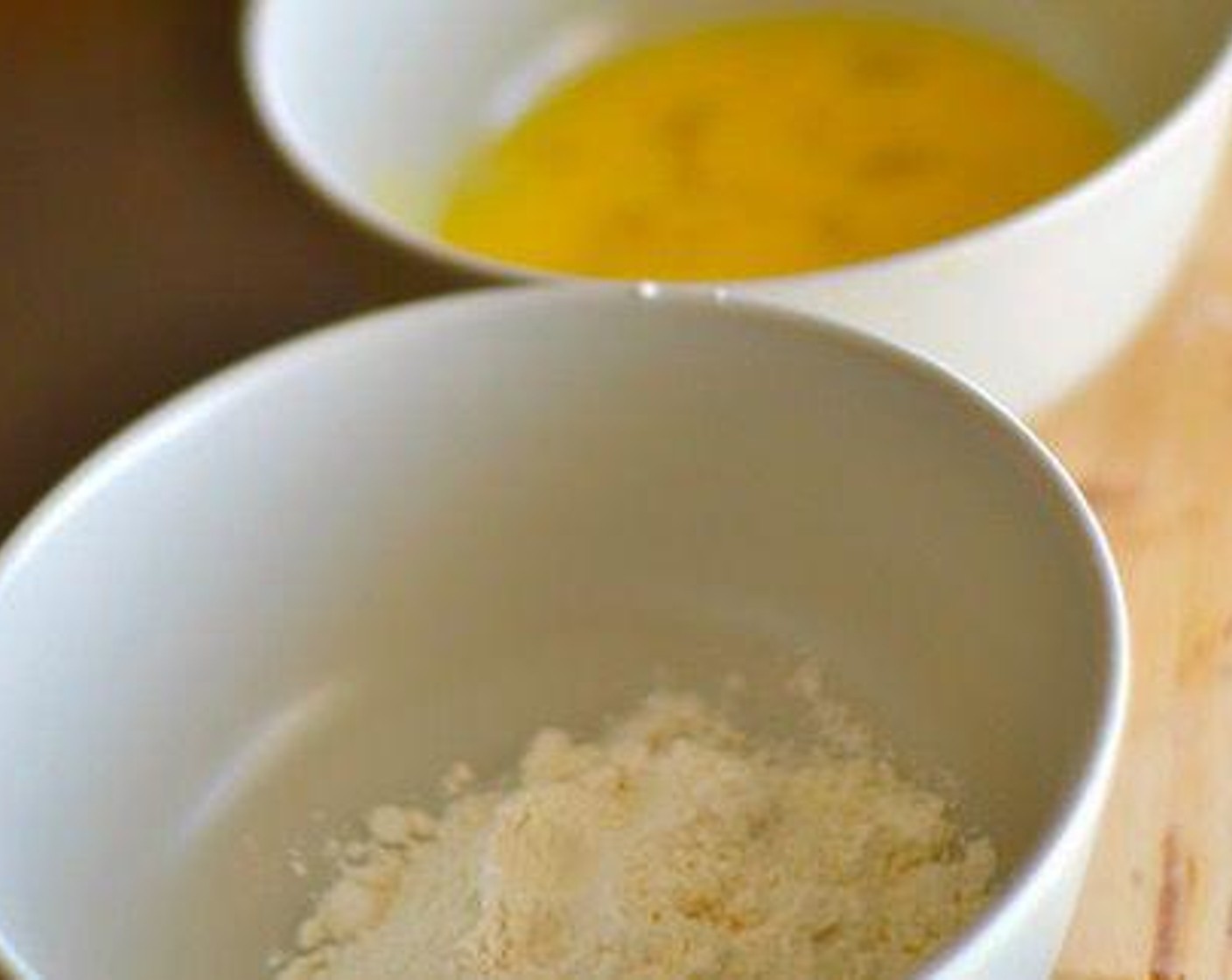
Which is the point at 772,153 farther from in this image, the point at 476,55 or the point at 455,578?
the point at 455,578

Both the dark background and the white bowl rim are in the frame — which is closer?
the white bowl rim

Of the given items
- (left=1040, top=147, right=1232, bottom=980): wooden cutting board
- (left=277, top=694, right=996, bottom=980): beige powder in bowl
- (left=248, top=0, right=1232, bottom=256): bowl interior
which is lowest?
(left=1040, top=147, right=1232, bottom=980): wooden cutting board

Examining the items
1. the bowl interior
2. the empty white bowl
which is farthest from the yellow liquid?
the empty white bowl

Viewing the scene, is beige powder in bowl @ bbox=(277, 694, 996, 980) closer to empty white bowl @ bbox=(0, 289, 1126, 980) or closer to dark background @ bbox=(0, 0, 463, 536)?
empty white bowl @ bbox=(0, 289, 1126, 980)

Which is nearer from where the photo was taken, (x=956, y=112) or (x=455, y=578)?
(x=455, y=578)

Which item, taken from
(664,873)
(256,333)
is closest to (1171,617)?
(664,873)

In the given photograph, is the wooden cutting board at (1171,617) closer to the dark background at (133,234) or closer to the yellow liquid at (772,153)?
the yellow liquid at (772,153)

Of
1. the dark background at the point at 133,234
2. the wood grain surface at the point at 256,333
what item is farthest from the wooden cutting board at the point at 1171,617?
the dark background at the point at 133,234
